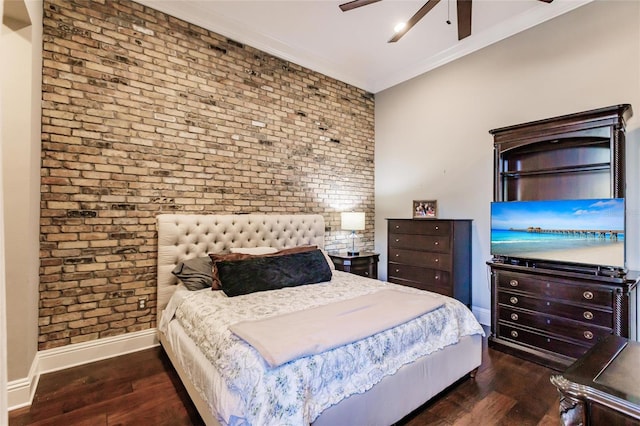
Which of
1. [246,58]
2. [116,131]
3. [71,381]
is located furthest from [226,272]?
[246,58]

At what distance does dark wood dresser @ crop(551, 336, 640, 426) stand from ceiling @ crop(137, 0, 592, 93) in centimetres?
321

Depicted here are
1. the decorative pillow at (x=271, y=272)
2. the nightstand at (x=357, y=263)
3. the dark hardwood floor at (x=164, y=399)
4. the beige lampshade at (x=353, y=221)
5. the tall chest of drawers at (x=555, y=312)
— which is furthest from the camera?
the beige lampshade at (x=353, y=221)

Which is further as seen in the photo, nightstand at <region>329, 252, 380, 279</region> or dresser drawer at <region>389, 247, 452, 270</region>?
nightstand at <region>329, 252, 380, 279</region>

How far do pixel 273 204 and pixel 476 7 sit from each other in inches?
122

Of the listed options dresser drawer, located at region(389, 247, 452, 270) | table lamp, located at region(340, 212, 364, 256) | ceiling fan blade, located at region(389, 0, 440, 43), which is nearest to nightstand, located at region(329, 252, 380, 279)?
table lamp, located at region(340, 212, 364, 256)

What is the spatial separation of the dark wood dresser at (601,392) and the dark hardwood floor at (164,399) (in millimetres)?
860

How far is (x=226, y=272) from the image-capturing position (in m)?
2.68

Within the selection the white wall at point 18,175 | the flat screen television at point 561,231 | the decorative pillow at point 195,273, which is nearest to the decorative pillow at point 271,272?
the decorative pillow at point 195,273

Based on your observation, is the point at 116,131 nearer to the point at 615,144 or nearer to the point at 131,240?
the point at 131,240

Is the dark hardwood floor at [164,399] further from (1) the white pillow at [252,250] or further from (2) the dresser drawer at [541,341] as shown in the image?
(1) the white pillow at [252,250]

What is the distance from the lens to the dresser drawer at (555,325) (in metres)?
2.58

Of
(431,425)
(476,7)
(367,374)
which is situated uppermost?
(476,7)

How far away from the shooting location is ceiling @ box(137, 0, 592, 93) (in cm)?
321

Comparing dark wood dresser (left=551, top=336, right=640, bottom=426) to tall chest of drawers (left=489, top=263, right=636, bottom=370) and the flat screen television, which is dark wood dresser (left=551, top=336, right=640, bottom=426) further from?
the flat screen television
